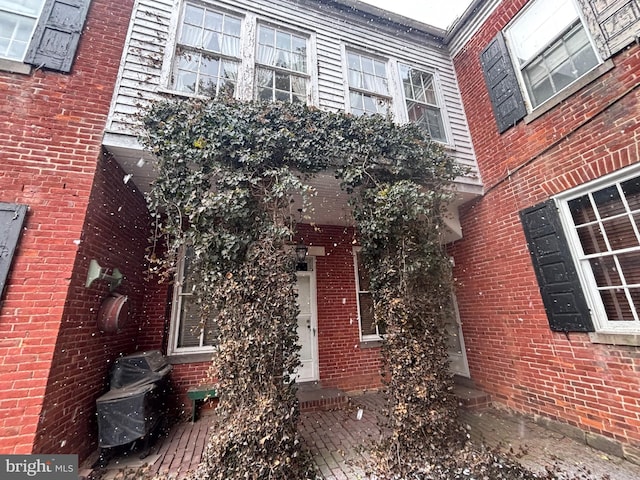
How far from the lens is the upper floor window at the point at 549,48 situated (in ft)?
12.5

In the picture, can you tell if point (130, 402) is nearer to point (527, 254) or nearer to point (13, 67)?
point (13, 67)

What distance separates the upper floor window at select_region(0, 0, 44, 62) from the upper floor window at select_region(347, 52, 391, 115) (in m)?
4.62

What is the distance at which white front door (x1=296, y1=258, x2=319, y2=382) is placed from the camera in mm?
5395

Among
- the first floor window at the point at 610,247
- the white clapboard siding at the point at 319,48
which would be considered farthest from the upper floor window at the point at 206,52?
the first floor window at the point at 610,247

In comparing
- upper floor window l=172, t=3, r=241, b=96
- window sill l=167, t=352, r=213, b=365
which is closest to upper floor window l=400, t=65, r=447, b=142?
upper floor window l=172, t=3, r=241, b=96

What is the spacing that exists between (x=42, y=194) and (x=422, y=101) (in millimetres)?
6590

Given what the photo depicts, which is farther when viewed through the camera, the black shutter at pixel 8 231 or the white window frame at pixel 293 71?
the white window frame at pixel 293 71

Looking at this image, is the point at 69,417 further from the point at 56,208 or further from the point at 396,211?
the point at 396,211

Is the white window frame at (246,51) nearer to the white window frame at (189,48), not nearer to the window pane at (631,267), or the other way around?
the white window frame at (189,48)

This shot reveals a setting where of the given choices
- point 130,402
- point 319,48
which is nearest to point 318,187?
point 319,48

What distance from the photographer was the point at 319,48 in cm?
534

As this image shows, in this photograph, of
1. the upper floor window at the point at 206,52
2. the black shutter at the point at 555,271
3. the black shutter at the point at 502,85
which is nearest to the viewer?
the black shutter at the point at 555,271

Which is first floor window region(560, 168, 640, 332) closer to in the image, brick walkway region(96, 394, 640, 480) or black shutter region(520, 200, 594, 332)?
black shutter region(520, 200, 594, 332)

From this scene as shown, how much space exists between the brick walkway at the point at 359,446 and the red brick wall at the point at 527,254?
1.19ft
